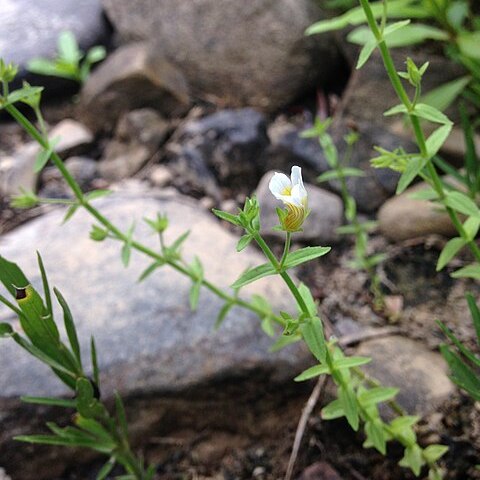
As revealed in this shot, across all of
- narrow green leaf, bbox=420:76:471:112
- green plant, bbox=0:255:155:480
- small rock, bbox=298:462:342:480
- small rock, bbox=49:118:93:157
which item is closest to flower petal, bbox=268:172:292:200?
green plant, bbox=0:255:155:480

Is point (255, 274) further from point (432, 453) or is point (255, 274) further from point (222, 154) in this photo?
point (222, 154)

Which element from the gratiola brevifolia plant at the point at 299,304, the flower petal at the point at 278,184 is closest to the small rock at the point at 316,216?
the gratiola brevifolia plant at the point at 299,304

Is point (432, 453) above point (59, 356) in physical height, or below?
below

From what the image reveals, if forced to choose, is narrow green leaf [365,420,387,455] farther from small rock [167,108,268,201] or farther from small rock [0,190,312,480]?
small rock [167,108,268,201]

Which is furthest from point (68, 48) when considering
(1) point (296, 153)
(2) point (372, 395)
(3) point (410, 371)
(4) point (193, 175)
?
(2) point (372, 395)

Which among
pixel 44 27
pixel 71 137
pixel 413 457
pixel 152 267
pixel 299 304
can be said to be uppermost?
pixel 44 27
